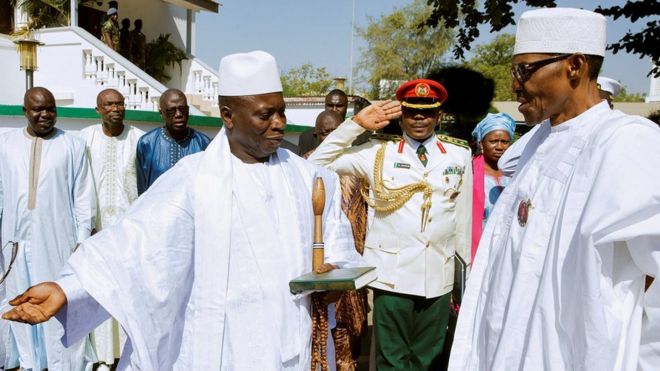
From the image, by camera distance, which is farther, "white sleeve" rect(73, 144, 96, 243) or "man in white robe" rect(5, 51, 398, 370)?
"white sleeve" rect(73, 144, 96, 243)

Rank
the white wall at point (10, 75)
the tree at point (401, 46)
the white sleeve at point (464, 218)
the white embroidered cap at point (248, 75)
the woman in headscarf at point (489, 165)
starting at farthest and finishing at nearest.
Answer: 1. the tree at point (401, 46)
2. the white wall at point (10, 75)
3. the woman in headscarf at point (489, 165)
4. the white sleeve at point (464, 218)
5. the white embroidered cap at point (248, 75)

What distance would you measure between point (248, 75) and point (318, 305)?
1.02 meters

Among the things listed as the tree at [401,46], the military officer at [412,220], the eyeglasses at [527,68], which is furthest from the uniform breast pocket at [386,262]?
the tree at [401,46]

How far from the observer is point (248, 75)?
2.45m

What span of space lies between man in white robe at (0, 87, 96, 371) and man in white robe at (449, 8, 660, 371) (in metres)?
3.20

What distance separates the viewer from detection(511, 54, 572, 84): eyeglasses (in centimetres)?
205

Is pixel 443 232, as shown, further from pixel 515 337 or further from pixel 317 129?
pixel 317 129

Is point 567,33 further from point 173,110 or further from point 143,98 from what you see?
point 143,98

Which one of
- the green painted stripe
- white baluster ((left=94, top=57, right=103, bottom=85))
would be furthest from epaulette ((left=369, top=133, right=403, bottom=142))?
white baluster ((left=94, top=57, right=103, bottom=85))

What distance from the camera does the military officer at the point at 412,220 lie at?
3.53m

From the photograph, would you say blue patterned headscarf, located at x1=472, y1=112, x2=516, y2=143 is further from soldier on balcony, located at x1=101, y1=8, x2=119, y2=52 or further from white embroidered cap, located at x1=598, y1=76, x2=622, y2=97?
soldier on balcony, located at x1=101, y1=8, x2=119, y2=52

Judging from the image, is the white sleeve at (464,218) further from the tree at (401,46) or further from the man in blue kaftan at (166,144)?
the tree at (401,46)

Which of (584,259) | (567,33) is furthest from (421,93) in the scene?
(584,259)

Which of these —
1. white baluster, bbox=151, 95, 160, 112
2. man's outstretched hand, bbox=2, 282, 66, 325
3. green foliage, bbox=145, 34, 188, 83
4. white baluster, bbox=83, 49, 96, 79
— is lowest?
man's outstretched hand, bbox=2, 282, 66, 325
